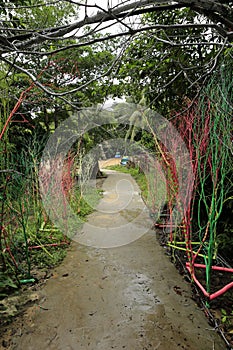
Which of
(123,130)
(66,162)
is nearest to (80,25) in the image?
(66,162)

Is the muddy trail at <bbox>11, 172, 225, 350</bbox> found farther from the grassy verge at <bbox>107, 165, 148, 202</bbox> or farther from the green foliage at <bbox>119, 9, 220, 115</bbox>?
the grassy verge at <bbox>107, 165, 148, 202</bbox>

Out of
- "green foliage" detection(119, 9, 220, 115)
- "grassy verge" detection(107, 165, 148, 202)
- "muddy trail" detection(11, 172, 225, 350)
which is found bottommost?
"muddy trail" detection(11, 172, 225, 350)

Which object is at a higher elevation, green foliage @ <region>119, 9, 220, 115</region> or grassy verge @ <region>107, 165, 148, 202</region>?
green foliage @ <region>119, 9, 220, 115</region>

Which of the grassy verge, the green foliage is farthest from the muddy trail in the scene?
the grassy verge

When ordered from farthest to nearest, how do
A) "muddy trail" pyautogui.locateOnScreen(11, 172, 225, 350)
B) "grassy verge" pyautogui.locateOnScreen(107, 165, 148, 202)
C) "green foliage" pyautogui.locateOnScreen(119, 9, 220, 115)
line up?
"grassy verge" pyautogui.locateOnScreen(107, 165, 148, 202) < "green foliage" pyautogui.locateOnScreen(119, 9, 220, 115) < "muddy trail" pyautogui.locateOnScreen(11, 172, 225, 350)

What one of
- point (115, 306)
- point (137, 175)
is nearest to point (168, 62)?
point (115, 306)

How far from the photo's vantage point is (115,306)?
181 cm

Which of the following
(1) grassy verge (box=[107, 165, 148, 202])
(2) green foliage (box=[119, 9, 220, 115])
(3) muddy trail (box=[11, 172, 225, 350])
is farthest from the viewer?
(1) grassy verge (box=[107, 165, 148, 202])

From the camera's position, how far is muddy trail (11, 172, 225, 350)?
1.46m

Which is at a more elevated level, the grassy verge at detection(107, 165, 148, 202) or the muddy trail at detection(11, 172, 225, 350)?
the grassy verge at detection(107, 165, 148, 202)

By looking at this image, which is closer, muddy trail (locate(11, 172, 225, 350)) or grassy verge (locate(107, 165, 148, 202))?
muddy trail (locate(11, 172, 225, 350))

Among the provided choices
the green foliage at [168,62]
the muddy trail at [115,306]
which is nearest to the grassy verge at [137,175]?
the green foliage at [168,62]

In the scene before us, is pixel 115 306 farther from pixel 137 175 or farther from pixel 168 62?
pixel 137 175

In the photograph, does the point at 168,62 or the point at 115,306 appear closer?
the point at 115,306
